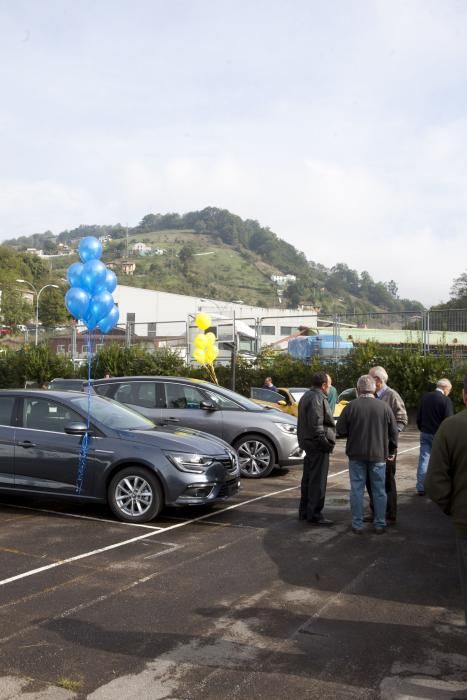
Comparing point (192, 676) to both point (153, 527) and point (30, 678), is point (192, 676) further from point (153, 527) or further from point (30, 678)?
point (153, 527)

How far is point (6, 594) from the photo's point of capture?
18.9 feet

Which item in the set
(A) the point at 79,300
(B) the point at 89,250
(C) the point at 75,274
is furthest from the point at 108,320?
(C) the point at 75,274

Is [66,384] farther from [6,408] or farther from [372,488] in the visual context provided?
[372,488]

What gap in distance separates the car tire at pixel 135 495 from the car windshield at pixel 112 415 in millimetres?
710

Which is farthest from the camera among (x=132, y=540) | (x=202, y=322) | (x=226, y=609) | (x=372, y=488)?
(x=202, y=322)

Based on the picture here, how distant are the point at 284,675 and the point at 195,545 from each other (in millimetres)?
3208

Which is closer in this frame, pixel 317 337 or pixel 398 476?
pixel 398 476

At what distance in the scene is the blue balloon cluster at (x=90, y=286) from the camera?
51.9 feet

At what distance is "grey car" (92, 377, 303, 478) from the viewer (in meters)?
12.1

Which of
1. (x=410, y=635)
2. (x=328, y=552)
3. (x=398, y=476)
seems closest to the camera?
(x=410, y=635)

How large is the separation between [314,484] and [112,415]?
2.71 m

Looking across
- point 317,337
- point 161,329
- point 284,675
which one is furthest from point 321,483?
point 161,329

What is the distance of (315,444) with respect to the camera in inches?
332

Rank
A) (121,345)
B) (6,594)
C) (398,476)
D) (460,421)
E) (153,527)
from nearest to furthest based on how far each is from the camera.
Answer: (460,421) < (6,594) < (153,527) < (398,476) < (121,345)
